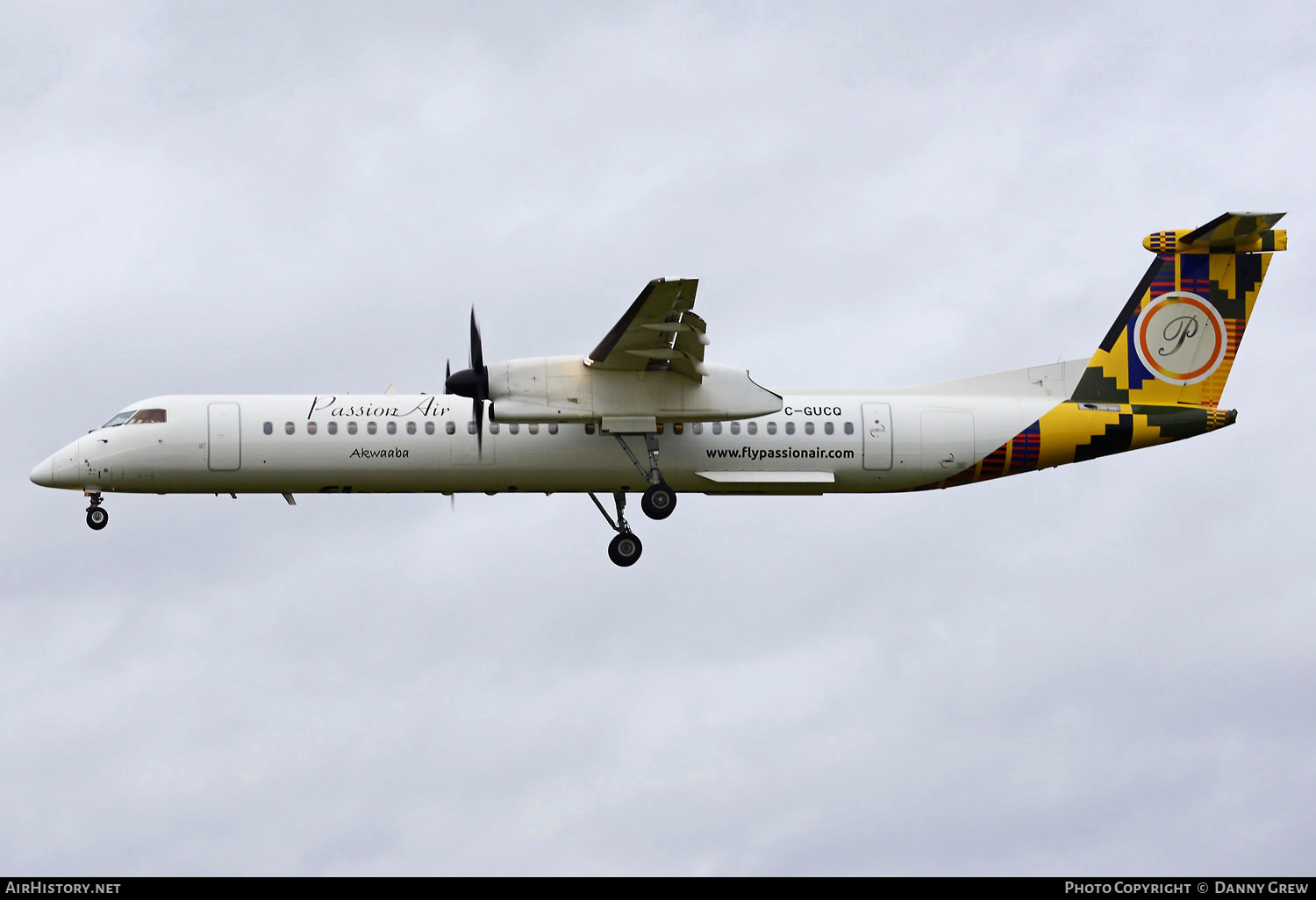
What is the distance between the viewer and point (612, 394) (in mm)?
33438

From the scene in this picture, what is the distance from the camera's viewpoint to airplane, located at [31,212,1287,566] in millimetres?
33375

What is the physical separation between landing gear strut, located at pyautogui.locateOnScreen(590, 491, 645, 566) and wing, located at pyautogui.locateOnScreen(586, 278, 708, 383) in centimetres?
330

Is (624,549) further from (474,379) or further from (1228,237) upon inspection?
(1228,237)

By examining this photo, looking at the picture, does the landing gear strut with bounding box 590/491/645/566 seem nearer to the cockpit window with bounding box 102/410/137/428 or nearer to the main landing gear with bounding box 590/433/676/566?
the main landing gear with bounding box 590/433/676/566

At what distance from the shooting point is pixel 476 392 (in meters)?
32.8

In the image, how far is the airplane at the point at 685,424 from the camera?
3338 centimetres

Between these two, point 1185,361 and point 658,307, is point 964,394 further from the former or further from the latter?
point 658,307

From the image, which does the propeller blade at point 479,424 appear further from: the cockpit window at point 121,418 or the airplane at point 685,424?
the cockpit window at point 121,418

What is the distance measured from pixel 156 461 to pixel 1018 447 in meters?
16.0

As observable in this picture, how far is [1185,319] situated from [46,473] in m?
21.9

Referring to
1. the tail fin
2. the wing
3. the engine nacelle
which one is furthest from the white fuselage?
the tail fin

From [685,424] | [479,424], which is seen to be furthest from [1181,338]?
[479,424]
